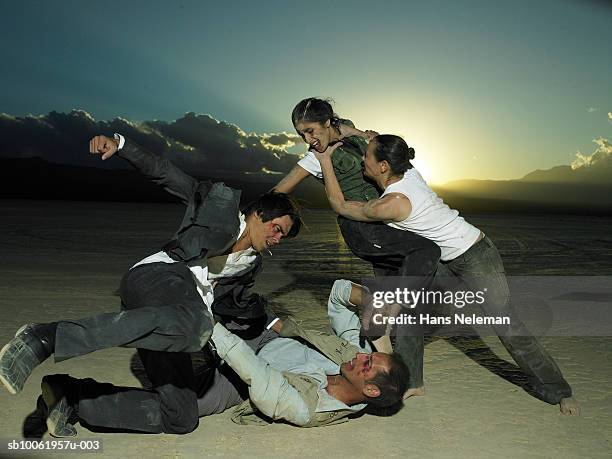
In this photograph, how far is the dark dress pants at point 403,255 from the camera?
4598mm

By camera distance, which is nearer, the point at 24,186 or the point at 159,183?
the point at 159,183

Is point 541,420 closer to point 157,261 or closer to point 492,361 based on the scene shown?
point 492,361

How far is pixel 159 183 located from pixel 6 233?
44.7 feet

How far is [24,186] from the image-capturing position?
6362 centimetres

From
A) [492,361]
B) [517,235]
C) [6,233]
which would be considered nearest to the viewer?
[492,361]

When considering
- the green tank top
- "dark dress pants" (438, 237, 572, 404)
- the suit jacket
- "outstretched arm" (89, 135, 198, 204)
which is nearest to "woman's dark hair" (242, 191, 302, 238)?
the suit jacket

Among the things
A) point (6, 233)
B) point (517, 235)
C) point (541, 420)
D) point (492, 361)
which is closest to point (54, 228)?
point (6, 233)

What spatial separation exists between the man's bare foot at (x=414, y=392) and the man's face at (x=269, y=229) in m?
1.53

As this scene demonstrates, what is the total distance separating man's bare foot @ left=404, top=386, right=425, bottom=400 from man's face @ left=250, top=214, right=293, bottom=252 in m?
1.53

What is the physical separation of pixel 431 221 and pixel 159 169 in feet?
6.02

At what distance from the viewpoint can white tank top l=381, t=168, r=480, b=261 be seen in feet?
14.9

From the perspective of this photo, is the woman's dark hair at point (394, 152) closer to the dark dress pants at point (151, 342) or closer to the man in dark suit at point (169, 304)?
the man in dark suit at point (169, 304)

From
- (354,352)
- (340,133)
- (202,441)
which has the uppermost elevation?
(340,133)

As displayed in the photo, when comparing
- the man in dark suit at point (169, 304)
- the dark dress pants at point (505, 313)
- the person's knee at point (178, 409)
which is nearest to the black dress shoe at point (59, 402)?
the man in dark suit at point (169, 304)
